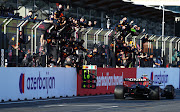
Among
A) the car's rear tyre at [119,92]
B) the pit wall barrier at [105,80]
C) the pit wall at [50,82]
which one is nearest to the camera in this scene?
the pit wall at [50,82]

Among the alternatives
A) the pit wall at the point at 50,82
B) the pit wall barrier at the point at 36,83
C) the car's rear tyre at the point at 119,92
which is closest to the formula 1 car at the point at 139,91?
the car's rear tyre at the point at 119,92

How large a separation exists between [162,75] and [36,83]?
1534 cm

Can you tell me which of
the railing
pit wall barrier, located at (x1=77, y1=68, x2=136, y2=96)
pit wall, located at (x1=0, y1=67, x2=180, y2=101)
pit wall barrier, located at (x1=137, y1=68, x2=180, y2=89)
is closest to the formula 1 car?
pit wall, located at (x1=0, y1=67, x2=180, y2=101)

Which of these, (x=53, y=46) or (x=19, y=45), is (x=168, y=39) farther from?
(x=19, y=45)

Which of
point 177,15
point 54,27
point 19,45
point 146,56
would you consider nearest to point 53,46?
point 54,27

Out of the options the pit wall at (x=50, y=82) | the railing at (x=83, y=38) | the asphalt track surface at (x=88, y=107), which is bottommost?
the asphalt track surface at (x=88, y=107)

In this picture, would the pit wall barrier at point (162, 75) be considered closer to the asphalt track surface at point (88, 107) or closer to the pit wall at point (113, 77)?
the pit wall at point (113, 77)

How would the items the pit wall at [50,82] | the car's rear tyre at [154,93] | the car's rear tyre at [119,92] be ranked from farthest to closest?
the car's rear tyre at [154,93]
the car's rear tyre at [119,92]
the pit wall at [50,82]

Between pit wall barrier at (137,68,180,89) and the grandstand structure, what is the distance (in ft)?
4.37

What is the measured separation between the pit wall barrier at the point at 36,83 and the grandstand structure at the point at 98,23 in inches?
34.8

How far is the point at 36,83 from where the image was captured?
22.6 metres

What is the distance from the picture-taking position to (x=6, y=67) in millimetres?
20969

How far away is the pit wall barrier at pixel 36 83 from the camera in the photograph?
21031 millimetres

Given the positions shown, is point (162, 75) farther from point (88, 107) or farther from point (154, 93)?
point (88, 107)
